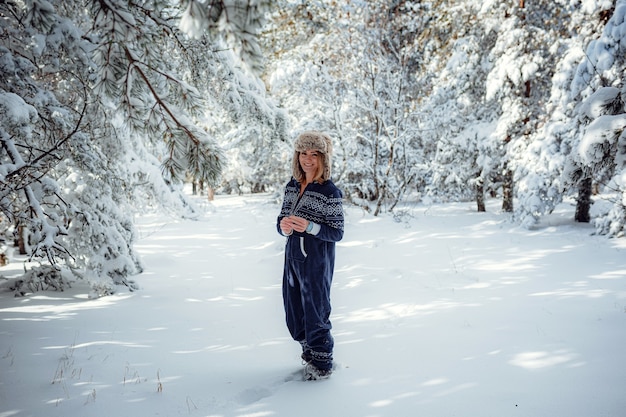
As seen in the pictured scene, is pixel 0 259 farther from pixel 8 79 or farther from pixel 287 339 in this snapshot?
pixel 287 339

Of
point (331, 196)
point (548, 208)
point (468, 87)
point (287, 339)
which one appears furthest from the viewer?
point (468, 87)

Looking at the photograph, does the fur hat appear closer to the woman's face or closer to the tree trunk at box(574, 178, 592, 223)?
the woman's face

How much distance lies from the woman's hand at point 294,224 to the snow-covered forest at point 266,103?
0.68 metres

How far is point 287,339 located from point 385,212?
27.3ft

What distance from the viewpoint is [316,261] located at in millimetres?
3178

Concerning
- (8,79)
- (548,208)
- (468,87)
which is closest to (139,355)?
(8,79)

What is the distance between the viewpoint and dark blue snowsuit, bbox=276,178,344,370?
10.4ft

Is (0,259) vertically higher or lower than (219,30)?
lower

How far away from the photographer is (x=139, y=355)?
383 cm

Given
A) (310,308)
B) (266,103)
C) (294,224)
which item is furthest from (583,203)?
(294,224)

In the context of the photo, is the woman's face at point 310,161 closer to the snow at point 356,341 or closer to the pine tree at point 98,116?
the pine tree at point 98,116

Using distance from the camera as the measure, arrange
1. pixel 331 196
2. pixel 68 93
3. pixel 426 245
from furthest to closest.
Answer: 1. pixel 426 245
2. pixel 68 93
3. pixel 331 196

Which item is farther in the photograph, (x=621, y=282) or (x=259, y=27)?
(x=621, y=282)

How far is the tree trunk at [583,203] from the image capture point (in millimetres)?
10828
